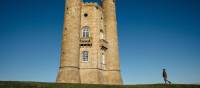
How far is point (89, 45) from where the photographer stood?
43094mm

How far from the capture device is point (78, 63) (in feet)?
136

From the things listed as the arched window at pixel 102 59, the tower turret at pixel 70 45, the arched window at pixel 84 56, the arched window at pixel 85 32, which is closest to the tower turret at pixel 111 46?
the arched window at pixel 102 59

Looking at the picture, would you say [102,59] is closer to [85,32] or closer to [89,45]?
[89,45]

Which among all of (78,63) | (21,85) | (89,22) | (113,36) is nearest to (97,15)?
(89,22)

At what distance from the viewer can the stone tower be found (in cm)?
4069

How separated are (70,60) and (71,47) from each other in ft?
6.70

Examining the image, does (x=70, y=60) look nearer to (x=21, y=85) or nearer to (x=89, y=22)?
(x=89, y=22)

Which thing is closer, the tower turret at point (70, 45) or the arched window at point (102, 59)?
the tower turret at point (70, 45)

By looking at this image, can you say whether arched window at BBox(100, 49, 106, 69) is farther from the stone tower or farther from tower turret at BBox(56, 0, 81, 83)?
tower turret at BBox(56, 0, 81, 83)

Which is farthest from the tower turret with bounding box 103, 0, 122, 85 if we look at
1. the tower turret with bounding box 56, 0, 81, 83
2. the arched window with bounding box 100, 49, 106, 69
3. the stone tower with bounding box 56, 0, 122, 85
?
the tower turret with bounding box 56, 0, 81, 83

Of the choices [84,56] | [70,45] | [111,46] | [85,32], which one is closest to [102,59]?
[111,46]

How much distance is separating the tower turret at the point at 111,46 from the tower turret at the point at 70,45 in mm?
5972

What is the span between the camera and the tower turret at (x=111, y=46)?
4506cm

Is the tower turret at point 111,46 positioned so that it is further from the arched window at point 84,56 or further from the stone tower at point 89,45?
the arched window at point 84,56
